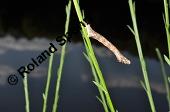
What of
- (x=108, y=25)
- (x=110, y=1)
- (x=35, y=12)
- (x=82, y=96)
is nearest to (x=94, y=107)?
(x=82, y=96)

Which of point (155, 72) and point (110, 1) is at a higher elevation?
point (110, 1)

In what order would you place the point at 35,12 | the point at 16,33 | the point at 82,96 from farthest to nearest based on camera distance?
1. the point at 35,12
2. the point at 16,33
3. the point at 82,96

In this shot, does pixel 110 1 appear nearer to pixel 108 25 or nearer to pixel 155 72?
pixel 108 25

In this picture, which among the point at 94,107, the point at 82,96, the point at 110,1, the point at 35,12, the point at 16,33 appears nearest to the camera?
the point at 94,107

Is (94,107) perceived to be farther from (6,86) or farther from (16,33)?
(16,33)

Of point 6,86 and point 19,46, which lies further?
point 19,46

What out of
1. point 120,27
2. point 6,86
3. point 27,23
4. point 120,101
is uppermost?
point 27,23

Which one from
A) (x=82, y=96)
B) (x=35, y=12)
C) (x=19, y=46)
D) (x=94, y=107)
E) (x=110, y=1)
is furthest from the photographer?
(x=110, y=1)

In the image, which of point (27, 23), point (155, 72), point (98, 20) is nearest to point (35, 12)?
point (27, 23)

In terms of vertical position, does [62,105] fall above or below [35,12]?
below
